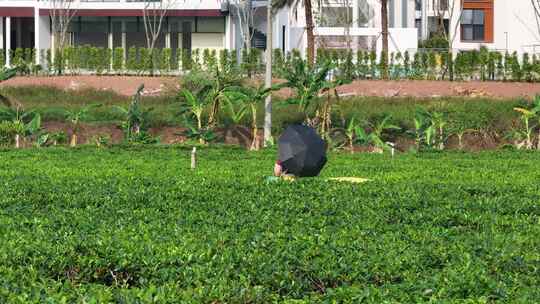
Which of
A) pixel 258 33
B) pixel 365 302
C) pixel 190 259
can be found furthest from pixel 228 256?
pixel 258 33

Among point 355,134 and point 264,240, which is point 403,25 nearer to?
point 355,134

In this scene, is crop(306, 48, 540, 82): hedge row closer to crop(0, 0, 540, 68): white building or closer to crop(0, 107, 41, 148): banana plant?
crop(0, 0, 540, 68): white building

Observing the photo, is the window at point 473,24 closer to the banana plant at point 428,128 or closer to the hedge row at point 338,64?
the hedge row at point 338,64

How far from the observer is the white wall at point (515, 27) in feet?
190

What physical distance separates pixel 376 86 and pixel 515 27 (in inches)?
659

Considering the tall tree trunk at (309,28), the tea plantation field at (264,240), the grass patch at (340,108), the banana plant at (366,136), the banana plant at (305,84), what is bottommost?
the tea plantation field at (264,240)

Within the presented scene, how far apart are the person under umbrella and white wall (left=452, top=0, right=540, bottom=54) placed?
39.8 meters

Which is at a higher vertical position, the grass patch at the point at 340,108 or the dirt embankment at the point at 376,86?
the dirt embankment at the point at 376,86

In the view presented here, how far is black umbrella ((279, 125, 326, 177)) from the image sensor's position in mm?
18812

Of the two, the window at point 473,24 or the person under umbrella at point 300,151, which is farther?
the window at point 473,24

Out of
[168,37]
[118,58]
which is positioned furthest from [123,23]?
[118,58]

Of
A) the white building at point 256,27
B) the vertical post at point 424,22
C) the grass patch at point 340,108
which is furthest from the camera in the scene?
the vertical post at point 424,22

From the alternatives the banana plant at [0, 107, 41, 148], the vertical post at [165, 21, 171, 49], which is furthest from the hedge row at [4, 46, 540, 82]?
the banana plant at [0, 107, 41, 148]

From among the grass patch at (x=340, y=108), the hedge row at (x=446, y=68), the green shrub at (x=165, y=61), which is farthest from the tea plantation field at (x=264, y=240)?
the green shrub at (x=165, y=61)
